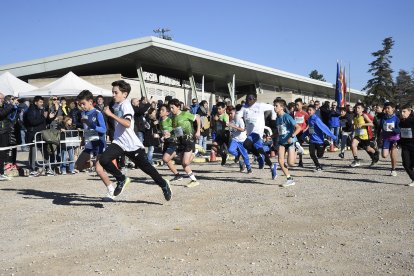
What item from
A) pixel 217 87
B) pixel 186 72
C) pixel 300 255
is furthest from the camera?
pixel 217 87

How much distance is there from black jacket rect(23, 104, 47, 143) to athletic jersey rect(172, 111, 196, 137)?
15.3ft

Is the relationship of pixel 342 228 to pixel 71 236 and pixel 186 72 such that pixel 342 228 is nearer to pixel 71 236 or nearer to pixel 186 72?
pixel 71 236

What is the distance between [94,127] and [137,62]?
2132 centimetres

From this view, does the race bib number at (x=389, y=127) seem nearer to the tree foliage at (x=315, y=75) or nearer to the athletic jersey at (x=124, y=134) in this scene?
the athletic jersey at (x=124, y=134)

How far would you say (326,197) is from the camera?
8211 mm

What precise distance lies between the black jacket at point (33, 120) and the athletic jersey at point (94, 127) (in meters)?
3.11

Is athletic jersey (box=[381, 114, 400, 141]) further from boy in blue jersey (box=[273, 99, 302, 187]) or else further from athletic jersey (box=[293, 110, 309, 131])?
boy in blue jersey (box=[273, 99, 302, 187])

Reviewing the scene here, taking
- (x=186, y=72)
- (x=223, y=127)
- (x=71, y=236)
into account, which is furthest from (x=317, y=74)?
(x=71, y=236)

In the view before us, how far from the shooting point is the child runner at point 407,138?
9.70 metres

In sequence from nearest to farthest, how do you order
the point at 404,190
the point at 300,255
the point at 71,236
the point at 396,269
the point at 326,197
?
the point at 396,269
the point at 300,255
the point at 71,236
the point at 326,197
the point at 404,190

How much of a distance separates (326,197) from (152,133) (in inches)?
270

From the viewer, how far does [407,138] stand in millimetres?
9883

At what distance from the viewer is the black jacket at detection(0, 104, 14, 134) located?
11.1 metres

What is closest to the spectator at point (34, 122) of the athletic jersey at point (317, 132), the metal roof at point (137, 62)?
the athletic jersey at point (317, 132)
